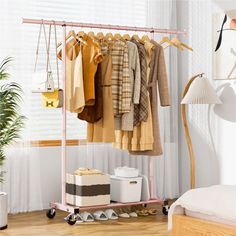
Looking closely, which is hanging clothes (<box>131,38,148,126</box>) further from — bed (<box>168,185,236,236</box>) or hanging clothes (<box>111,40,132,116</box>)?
bed (<box>168,185,236,236</box>)

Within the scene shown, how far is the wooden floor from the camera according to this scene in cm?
489

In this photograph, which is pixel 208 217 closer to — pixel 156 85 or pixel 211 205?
pixel 211 205

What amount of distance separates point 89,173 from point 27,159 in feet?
2.31

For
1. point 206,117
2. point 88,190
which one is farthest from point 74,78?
point 206,117

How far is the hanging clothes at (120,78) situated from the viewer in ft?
17.6

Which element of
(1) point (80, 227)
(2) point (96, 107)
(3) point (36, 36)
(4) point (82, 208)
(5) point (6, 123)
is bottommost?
(1) point (80, 227)

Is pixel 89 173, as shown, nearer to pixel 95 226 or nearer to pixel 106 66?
pixel 95 226

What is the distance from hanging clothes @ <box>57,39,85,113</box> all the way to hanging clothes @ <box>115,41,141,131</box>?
43cm

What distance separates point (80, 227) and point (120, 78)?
1.33m

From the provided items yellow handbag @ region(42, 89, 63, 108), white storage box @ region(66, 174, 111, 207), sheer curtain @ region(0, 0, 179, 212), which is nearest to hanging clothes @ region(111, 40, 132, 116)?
yellow handbag @ region(42, 89, 63, 108)

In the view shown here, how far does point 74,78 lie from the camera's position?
17.4ft

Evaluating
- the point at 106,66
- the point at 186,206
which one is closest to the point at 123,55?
the point at 106,66

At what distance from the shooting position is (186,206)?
12.5 feet

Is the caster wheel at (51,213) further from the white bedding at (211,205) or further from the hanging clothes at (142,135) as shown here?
the white bedding at (211,205)
